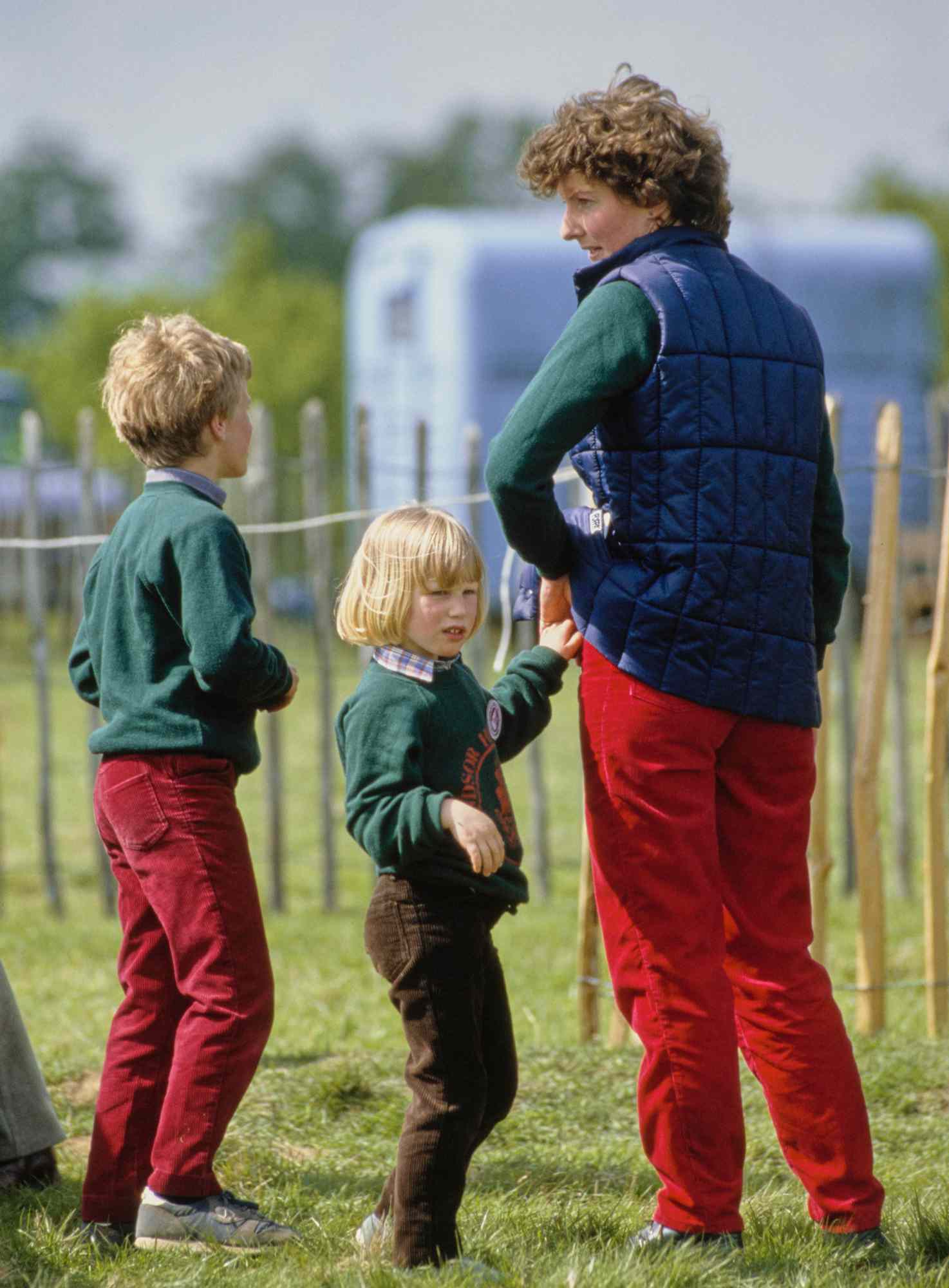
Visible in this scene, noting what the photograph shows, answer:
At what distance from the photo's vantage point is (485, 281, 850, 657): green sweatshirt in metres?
2.43

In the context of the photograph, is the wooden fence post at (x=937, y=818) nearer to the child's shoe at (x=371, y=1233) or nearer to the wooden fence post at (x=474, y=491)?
the wooden fence post at (x=474, y=491)

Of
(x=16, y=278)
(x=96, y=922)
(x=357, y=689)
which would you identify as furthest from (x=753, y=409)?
(x=16, y=278)

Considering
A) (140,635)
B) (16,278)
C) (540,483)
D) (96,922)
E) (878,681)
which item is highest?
(16,278)

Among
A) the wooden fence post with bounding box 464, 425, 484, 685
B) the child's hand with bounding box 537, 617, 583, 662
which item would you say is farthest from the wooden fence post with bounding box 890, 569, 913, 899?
the child's hand with bounding box 537, 617, 583, 662

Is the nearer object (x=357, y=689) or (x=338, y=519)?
(x=357, y=689)

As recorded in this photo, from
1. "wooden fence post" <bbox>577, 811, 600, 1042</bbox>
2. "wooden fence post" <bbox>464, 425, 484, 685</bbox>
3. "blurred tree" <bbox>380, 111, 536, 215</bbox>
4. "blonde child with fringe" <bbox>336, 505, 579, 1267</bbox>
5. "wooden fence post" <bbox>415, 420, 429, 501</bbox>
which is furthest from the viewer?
"blurred tree" <bbox>380, 111, 536, 215</bbox>

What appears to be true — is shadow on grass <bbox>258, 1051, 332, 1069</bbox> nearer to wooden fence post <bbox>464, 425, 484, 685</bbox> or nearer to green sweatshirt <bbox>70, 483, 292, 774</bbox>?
green sweatshirt <bbox>70, 483, 292, 774</bbox>

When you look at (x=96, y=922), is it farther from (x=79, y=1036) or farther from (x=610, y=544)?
(x=610, y=544)

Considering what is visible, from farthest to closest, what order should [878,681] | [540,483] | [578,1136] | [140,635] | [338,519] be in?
[338,519], [878,681], [578,1136], [140,635], [540,483]

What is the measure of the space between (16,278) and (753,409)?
2595 inches

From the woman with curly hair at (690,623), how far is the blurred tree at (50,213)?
214 feet

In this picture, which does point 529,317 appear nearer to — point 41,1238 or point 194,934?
point 194,934

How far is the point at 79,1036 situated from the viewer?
4438mm

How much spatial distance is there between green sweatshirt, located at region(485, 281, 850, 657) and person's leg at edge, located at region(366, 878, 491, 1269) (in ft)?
2.01
